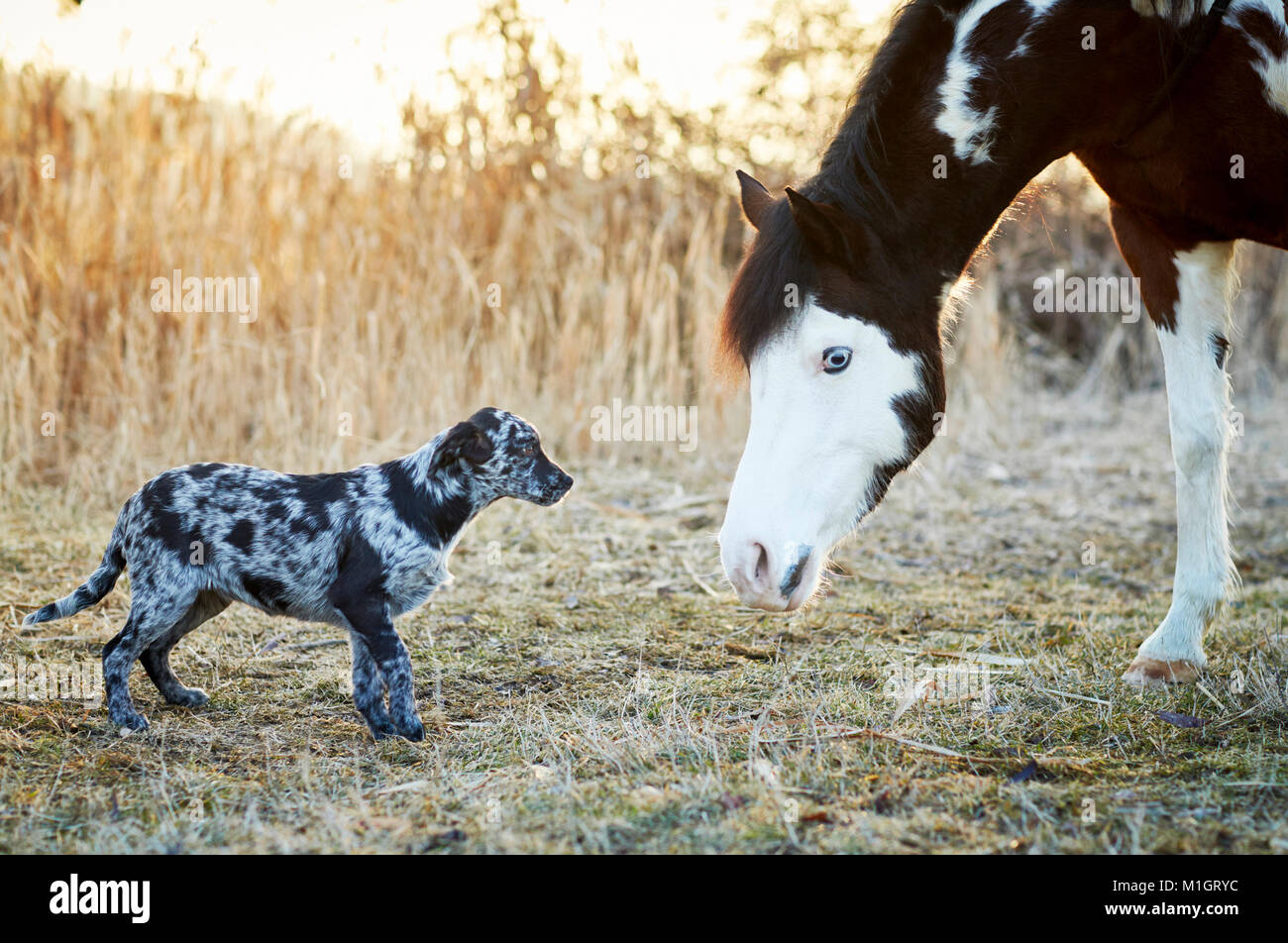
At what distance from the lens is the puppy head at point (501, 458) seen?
3092mm

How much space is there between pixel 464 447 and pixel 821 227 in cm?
124

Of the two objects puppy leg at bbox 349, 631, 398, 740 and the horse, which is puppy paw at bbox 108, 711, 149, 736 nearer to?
puppy leg at bbox 349, 631, 398, 740

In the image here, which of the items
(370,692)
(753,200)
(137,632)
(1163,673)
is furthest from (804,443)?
(137,632)

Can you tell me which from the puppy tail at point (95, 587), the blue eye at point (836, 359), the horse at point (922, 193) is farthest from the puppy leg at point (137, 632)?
the blue eye at point (836, 359)

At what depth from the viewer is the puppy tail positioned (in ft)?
9.66

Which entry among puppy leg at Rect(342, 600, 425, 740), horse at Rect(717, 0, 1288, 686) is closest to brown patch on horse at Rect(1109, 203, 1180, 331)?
horse at Rect(717, 0, 1288, 686)

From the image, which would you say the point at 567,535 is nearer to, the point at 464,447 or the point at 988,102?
the point at 464,447

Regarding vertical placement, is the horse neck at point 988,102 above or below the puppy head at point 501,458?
above

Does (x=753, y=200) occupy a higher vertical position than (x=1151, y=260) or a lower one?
higher

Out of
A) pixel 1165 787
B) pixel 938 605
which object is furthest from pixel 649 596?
pixel 1165 787

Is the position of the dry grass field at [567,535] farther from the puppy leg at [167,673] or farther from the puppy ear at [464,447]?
the puppy ear at [464,447]

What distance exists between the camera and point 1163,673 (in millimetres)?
3158

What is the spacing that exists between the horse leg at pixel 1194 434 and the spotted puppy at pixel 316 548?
77.1 inches
